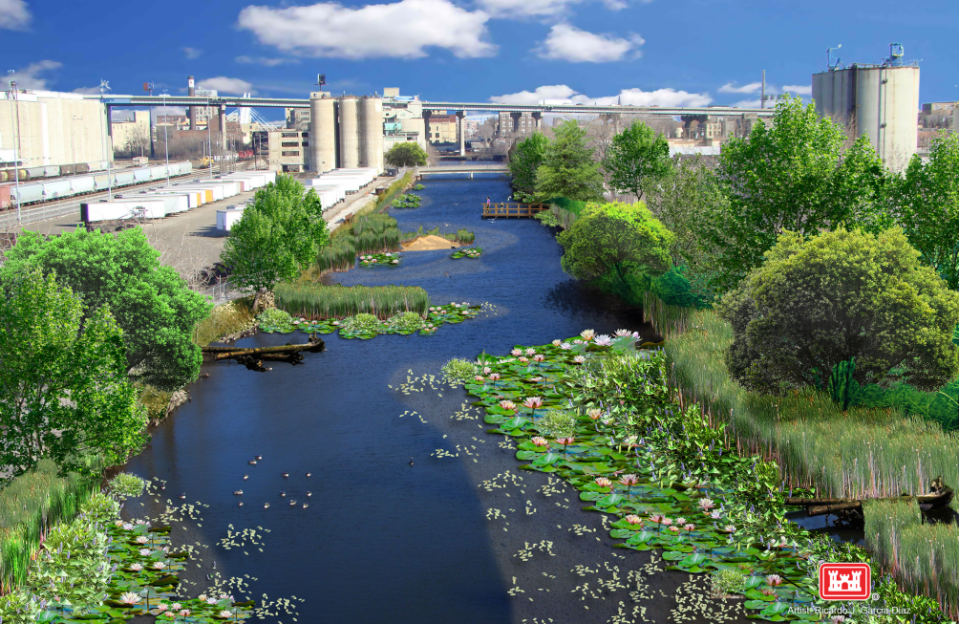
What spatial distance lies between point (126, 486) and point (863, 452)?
1969 centimetres

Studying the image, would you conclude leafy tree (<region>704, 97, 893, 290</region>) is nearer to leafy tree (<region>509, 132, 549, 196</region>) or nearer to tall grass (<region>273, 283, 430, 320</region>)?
tall grass (<region>273, 283, 430, 320</region>)

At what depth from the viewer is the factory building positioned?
165 metres

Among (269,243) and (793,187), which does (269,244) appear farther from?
(793,187)

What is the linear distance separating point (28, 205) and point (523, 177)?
6514 centimetres

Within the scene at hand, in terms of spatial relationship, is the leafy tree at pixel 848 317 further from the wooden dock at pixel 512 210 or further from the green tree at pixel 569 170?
the wooden dock at pixel 512 210

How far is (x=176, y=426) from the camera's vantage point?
28656 mm

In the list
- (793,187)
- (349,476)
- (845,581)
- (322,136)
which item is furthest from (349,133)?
(845,581)

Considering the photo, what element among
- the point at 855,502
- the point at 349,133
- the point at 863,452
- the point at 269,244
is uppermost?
the point at 349,133

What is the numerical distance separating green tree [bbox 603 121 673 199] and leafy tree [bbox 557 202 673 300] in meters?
36.2

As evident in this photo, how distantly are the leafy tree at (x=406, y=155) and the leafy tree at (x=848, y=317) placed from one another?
17037 centimetres

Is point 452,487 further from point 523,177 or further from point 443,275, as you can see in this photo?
point 523,177

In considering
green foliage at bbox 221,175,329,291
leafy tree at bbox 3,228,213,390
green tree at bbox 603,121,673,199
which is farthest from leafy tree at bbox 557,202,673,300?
green tree at bbox 603,121,673,199

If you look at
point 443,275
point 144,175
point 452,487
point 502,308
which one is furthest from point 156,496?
point 144,175

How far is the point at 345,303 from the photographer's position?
4369 cm
